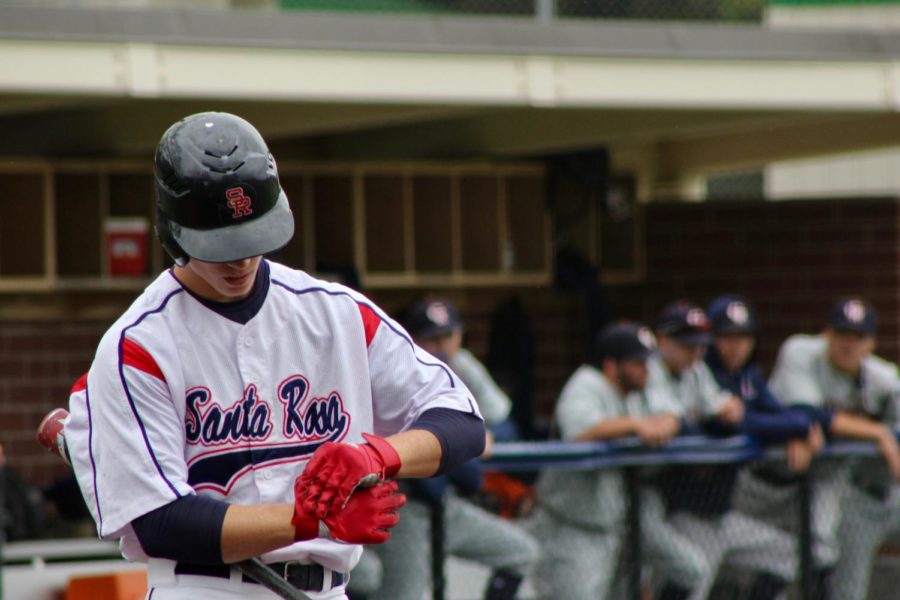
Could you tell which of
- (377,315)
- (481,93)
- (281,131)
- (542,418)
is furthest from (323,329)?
(542,418)

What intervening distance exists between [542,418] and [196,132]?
7612mm

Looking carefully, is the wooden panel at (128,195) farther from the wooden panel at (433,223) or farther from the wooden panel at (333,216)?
the wooden panel at (433,223)

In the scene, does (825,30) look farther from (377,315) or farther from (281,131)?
(377,315)

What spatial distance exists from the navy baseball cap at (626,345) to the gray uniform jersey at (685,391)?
5.7 inches

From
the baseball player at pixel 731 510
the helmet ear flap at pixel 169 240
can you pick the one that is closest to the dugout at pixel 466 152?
the baseball player at pixel 731 510

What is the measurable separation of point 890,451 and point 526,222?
161 inches

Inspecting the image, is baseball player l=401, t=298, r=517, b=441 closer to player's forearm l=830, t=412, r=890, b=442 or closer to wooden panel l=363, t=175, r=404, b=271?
player's forearm l=830, t=412, r=890, b=442

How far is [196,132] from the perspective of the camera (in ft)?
8.95

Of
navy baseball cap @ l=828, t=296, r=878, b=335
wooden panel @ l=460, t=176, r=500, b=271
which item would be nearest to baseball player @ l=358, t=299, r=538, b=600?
navy baseball cap @ l=828, t=296, r=878, b=335

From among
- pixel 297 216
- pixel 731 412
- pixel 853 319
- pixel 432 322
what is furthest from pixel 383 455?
pixel 297 216

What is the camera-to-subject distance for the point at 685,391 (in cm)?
702

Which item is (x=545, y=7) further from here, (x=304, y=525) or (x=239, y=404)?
(x=304, y=525)

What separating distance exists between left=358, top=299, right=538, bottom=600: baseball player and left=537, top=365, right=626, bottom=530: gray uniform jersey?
21cm

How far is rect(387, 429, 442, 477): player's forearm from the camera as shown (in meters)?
2.65
